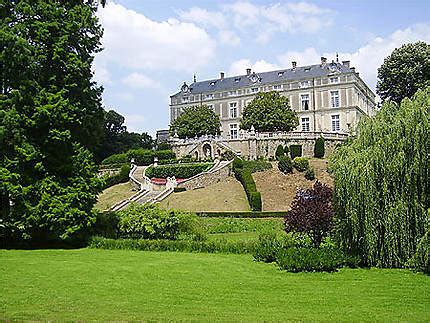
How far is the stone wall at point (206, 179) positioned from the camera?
145ft

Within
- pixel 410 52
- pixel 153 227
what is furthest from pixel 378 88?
pixel 153 227

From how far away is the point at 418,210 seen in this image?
15.0 metres

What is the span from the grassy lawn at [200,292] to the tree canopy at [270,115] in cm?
4161

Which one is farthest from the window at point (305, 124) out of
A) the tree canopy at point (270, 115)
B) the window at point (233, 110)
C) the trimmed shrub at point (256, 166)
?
the trimmed shrub at point (256, 166)

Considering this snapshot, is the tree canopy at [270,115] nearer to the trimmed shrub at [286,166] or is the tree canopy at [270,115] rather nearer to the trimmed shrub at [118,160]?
the trimmed shrub at [286,166]

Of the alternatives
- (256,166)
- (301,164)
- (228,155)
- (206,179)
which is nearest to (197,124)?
(228,155)

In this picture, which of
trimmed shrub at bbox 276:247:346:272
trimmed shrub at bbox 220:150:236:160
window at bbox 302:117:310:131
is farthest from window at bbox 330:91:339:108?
trimmed shrub at bbox 276:247:346:272

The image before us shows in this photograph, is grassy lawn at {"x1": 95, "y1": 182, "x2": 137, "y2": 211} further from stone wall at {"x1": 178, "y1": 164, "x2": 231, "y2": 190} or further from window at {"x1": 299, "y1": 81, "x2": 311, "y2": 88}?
window at {"x1": 299, "y1": 81, "x2": 311, "y2": 88}

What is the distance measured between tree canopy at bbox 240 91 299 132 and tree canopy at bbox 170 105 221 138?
5.26m

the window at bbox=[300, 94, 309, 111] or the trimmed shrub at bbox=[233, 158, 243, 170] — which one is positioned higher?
the window at bbox=[300, 94, 309, 111]

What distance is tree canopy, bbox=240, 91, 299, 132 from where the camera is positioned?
191 ft

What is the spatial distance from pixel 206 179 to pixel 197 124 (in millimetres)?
18982

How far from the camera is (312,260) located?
49.9 feet

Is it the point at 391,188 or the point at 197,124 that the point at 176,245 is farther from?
the point at 197,124
